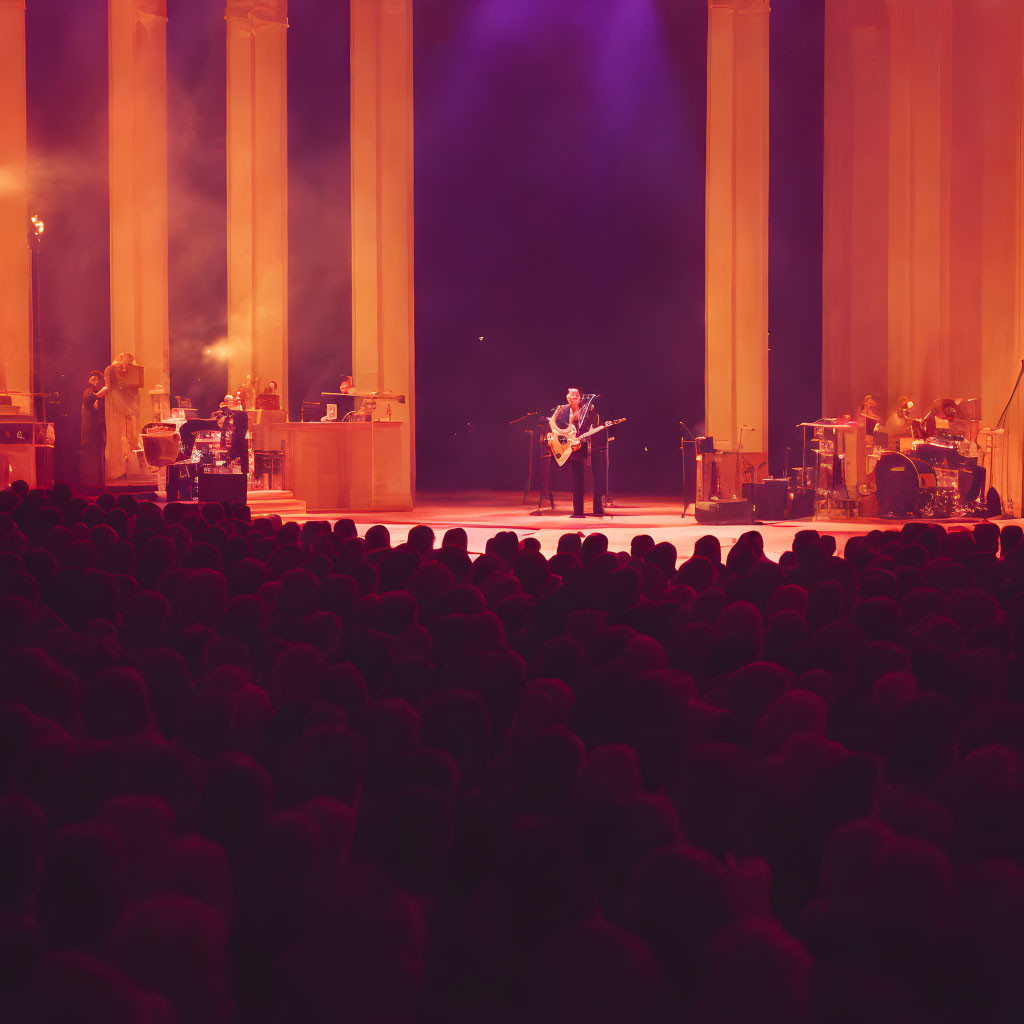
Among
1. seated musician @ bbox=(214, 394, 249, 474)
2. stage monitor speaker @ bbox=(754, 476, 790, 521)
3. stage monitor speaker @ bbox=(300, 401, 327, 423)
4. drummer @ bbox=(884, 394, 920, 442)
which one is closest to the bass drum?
stage monitor speaker @ bbox=(754, 476, 790, 521)

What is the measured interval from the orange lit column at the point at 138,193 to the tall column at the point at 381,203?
7.66 ft

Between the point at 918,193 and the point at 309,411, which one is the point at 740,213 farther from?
the point at 309,411

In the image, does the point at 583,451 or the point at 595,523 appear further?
the point at 583,451

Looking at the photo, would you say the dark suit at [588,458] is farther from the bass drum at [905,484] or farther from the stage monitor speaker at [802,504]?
the bass drum at [905,484]

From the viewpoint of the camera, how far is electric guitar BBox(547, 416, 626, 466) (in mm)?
13031

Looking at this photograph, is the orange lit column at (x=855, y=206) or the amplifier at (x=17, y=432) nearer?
the amplifier at (x=17, y=432)

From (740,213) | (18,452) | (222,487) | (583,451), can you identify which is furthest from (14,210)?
(740,213)

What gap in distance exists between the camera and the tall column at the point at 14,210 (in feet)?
43.6

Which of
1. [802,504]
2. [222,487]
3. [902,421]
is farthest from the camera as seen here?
[902,421]

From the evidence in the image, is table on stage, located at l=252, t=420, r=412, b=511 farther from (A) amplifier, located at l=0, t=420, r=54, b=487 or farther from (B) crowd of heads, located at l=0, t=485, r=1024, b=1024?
(B) crowd of heads, located at l=0, t=485, r=1024, b=1024

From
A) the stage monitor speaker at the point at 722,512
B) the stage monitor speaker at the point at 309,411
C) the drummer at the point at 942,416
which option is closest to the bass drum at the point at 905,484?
the drummer at the point at 942,416

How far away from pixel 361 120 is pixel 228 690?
1377 centimetres

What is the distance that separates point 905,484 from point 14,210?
9.96 m

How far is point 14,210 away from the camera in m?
13.4
